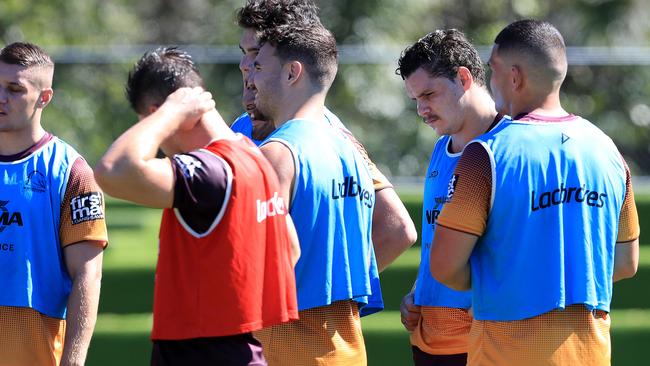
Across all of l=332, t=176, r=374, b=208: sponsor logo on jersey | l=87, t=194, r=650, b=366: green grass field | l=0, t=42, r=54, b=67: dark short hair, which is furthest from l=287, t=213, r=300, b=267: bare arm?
l=87, t=194, r=650, b=366: green grass field

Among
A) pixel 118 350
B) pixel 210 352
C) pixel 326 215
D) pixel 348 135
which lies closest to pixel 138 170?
pixel 210 352

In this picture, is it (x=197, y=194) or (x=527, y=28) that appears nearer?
(x=197, y=194)

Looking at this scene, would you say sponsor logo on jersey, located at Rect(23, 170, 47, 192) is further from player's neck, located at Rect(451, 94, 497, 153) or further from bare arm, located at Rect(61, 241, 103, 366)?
player's neck, located at Rect(451, 94, 497, 153)

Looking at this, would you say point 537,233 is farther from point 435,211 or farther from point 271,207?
point 271,207

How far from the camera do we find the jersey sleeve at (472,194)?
3697 millimetres

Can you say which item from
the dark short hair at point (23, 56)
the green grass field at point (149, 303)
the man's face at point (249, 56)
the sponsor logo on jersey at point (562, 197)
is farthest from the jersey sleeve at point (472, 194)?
the green grass field at point (149, 303)

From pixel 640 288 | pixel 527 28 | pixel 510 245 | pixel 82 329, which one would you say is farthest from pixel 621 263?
pixel 640 288

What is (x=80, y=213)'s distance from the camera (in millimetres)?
4156

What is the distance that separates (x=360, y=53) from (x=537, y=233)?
4736mm

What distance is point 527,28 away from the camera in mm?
3898

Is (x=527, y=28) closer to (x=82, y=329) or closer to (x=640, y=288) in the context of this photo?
(x=82, y=329)

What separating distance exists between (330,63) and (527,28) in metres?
0.70

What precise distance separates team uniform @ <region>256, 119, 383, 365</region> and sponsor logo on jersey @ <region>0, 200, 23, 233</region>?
1.03 metres

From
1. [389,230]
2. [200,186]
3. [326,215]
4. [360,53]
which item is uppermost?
[360,53]
